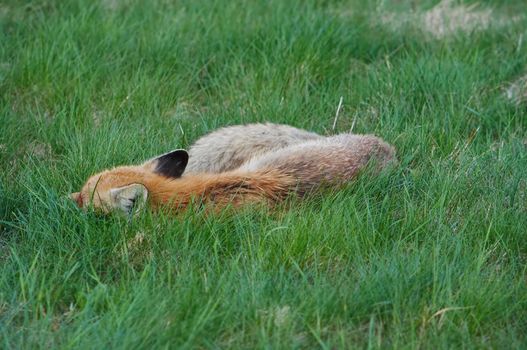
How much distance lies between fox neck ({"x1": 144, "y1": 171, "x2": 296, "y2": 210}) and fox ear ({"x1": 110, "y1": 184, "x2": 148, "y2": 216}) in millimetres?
134

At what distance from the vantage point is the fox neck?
6.34 metres

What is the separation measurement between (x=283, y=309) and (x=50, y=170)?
8.74ft

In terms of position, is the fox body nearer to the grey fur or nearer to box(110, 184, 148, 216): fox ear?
the grey fur

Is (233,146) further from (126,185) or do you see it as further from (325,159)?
(126,185)

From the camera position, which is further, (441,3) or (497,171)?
(441,3)

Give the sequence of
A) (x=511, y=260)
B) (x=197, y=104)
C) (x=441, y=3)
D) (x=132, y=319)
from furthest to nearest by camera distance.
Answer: (x=441, y=3) < (x=197, y=104) < (x=511, y=260) < (x=132, y=319)

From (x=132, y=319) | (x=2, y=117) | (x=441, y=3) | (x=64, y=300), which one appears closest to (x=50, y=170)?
(x=2, y=117)

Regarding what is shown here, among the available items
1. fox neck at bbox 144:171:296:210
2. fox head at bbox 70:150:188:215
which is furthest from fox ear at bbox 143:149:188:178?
fox neck at bbox 144:171:296:210

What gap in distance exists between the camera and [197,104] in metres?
8.57

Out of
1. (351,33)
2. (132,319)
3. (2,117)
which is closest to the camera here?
(132,319)

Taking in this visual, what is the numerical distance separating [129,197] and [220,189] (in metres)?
0.64

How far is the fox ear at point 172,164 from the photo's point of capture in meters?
6.66

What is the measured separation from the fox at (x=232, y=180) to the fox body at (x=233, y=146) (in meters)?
0.29

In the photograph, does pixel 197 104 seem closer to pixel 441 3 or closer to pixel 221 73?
pixel 221 73
